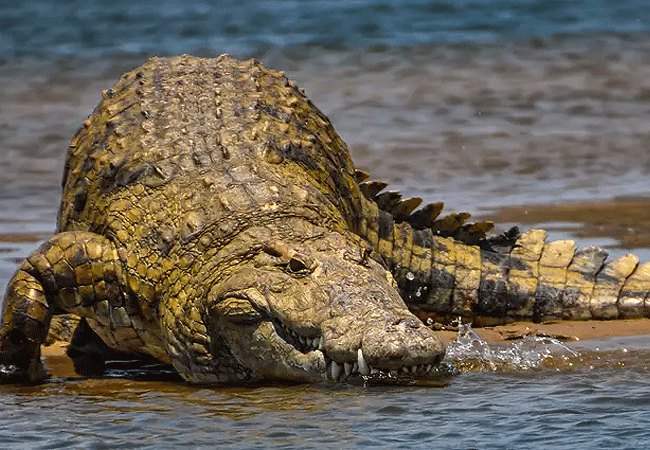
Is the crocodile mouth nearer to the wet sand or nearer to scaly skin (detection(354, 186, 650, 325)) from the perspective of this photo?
the wet sand

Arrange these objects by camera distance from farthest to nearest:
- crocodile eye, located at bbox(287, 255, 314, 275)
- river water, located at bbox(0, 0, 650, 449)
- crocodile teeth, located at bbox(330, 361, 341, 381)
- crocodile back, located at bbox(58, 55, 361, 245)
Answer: crocodile back, located at bbox(58, 55, 361, 245) → crocodile eye, located at bbox(287, 255, 314, 275) → crocodile teeth, located at bbox(330, 361, 341, 381) → river water, located at bbox(0, 0, 650, 449)

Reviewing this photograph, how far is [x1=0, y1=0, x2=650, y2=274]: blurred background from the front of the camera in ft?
40.4

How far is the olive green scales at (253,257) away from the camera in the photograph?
19.7ft

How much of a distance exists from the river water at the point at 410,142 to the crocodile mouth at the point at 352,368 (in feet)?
0.25

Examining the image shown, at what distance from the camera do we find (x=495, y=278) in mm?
8453

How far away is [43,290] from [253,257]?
121 centimetres

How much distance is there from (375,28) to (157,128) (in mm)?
13780

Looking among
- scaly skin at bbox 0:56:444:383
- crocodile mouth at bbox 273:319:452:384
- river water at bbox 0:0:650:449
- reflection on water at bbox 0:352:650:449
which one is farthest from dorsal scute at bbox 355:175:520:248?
crocodile mouth at bbox 273:319:452:384

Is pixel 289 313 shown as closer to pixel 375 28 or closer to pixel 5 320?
pixel 5 320

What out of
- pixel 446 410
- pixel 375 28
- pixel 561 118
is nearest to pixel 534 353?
pixel 446 410

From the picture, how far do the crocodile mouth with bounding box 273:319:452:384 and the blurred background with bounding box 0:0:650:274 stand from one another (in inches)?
164

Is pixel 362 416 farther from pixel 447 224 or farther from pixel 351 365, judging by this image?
pixel 447 224

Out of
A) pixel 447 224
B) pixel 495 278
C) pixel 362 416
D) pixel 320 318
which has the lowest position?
pixel 362 416

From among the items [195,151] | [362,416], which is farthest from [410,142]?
[362,416]
